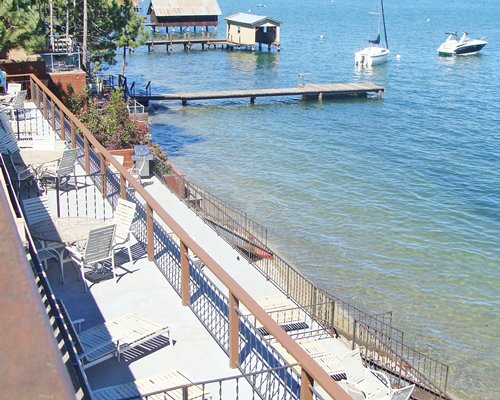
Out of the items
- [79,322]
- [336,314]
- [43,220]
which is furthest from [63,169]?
[336,314]

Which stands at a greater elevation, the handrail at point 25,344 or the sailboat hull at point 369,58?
the sailboat hull at point 369,58

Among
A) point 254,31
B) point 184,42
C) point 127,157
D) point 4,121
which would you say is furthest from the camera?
point 184,42

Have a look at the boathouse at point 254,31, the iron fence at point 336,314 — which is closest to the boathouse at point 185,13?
the boathouse at point 254,31

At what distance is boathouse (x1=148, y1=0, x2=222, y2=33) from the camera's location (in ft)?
290

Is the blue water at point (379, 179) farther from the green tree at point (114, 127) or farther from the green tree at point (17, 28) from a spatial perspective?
the green tree at point (17, 28)

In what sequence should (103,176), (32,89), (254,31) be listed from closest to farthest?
(103,176) → (32,89) → (254,31)

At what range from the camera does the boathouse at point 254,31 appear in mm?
84250

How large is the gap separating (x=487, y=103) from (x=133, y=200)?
162ft

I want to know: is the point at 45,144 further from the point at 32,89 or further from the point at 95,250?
the point at 32,89

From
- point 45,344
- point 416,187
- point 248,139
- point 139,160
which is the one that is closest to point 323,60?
point 248,139

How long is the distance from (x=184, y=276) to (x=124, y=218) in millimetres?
2312

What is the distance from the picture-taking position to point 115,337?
7.98m

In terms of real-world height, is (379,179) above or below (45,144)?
below

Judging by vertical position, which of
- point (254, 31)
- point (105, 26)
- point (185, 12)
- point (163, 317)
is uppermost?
point (185, 12)
